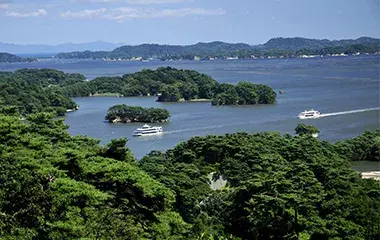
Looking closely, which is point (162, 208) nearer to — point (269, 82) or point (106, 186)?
point (106, 186)

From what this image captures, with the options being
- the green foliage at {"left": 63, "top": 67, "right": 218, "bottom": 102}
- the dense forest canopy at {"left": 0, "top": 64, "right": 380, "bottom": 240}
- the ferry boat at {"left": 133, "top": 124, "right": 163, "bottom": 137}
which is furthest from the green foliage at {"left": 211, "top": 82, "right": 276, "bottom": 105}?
the dense forest canopy at {"left": 0, "top": 64, "right": 380, "bottom": 240}

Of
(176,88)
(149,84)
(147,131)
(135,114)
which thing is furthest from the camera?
(149,84)

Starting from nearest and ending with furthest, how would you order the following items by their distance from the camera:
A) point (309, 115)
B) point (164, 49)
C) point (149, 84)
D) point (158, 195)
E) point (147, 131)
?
1. point (158, 195)
2. point (147, 131)
3. point (309, 115)
4. point (149, 84)
5. point (164, 49)

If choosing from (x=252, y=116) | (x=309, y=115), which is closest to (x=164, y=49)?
(x=252, y=116)

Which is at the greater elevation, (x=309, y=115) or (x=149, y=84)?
(x=309, y=115)

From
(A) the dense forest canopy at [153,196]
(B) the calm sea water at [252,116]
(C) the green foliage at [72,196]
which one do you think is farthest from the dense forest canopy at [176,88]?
(C) the green foliage at [72,196]

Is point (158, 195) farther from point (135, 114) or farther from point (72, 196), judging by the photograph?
point (135, 114)

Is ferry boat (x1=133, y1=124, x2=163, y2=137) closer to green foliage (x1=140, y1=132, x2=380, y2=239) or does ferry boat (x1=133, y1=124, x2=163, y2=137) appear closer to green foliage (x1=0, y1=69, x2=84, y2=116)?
green foliage (x1=0, y1=69, x2=84, y2=116)

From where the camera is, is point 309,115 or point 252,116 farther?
point 252,116
